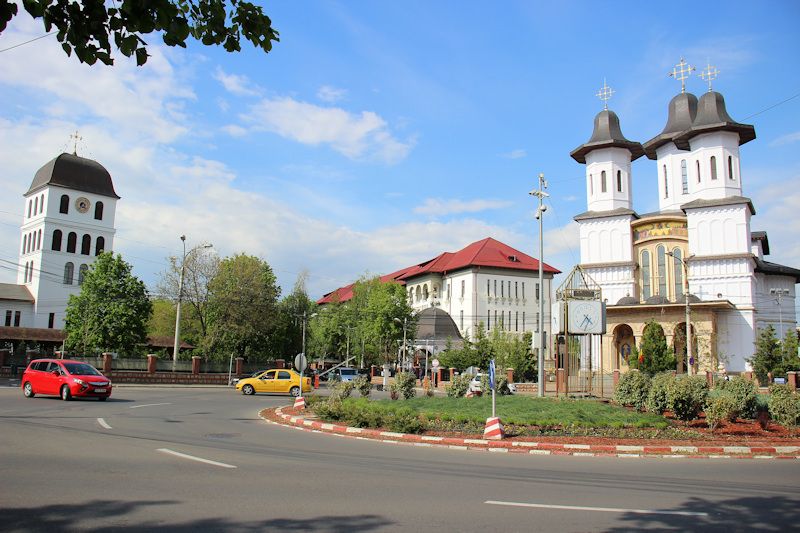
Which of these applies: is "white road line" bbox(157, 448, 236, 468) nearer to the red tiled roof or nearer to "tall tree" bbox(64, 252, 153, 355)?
"tall tree" bbox(64, 252, 153, 355)

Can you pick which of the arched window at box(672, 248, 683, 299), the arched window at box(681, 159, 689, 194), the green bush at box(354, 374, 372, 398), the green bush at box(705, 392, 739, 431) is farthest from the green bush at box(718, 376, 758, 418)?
the arched window at box(681, 159, 689, 194)

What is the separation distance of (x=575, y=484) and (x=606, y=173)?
5790cm

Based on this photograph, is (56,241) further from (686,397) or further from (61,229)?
(686,397)

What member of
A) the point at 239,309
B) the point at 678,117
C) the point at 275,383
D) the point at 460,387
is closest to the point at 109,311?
the point at 239,309

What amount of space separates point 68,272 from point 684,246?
71.9 m

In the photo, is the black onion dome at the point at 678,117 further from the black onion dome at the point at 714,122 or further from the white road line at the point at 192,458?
the white road line at the point at 192,458

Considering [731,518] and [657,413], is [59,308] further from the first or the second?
[731,518]

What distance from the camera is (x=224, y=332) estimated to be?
53719 millimetres

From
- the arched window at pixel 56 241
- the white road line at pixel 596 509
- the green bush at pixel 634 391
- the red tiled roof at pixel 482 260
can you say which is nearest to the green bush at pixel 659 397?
the green bush at pixel 634 391

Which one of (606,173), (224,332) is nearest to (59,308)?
(224,332)

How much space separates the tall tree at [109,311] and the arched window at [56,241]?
29346 millimetres

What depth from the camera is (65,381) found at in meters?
23.3

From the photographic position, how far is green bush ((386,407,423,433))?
611 inches

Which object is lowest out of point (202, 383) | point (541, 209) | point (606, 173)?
point (202, 383)
